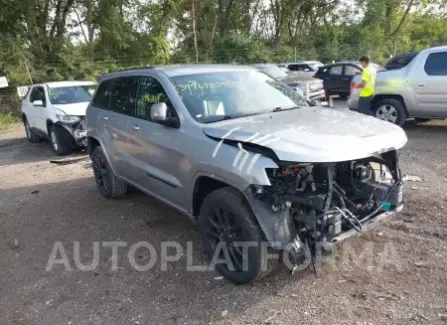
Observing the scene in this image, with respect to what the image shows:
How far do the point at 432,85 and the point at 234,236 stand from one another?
6.56 m

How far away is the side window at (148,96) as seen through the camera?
4.29 m

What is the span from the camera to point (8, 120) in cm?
1625

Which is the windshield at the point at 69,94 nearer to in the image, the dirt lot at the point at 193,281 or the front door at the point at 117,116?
the front door at the point at 117,116

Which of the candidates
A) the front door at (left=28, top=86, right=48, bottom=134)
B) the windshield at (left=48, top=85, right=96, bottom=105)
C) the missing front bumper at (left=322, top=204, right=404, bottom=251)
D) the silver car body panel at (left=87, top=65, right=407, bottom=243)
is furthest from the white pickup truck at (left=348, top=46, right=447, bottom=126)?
the front door at (left=28, top=86, right=48, bottom=134)

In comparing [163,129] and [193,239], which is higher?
[163,129]

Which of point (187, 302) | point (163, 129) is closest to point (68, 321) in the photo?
point (187, 302)

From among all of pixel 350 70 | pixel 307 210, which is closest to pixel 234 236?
pixel 307 210

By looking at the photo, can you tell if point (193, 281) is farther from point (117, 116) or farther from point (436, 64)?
point (436, 64)

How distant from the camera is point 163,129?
4117mm

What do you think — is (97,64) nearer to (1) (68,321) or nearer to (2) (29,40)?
(2) (29,40)

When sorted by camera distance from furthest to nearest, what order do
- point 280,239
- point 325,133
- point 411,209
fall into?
point 411,209 < point 325,133 < point 280,239

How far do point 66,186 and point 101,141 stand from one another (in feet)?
5.47

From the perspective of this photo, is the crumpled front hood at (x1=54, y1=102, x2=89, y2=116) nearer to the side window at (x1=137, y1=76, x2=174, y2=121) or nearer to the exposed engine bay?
the side window at (x1=137, y1=76, x2=174, y2=121)

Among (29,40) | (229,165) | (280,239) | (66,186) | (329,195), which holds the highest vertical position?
(29,40)
